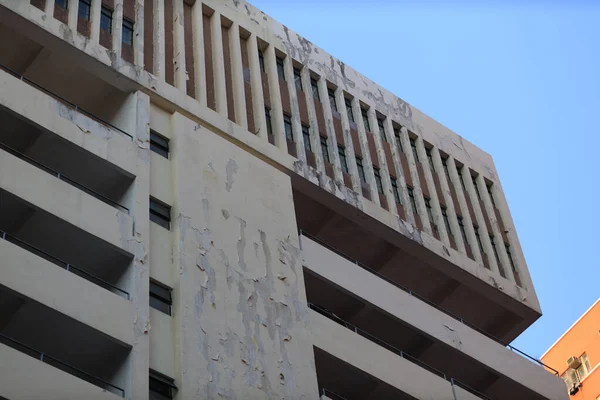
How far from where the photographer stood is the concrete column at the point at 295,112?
34.6 metres

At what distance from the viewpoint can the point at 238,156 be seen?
31.7 metres

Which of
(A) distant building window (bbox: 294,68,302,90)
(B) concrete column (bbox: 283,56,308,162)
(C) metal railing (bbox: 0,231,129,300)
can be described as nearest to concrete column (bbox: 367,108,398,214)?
(B) concrete column (bbox: 283,56,308,162)

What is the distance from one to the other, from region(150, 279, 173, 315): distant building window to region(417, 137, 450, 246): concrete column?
13039 mm

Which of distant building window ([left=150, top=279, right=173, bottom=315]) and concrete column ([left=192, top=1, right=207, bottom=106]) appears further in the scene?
concrete column ([left=192, top=1, right=207, bottom=106])

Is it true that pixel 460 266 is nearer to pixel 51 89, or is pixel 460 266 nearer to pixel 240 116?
pixel 240 116

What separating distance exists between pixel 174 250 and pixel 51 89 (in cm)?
729

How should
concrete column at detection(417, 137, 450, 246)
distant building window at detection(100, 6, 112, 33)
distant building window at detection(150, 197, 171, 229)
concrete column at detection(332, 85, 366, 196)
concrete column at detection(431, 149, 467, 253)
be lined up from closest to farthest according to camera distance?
distant building window at detection(150, 197, 171, 229)
distant building window at detection(100, 6, 112, 33)
concrete column at detection(332, 85, 366, 196)
concrete column at detection(417, 137, 450, 246)
concrete column at detection(431, 149, 467, 253)

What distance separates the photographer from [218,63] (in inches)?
1353

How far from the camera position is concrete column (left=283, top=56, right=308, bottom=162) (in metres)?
34.6

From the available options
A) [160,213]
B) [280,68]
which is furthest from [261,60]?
[160,213]

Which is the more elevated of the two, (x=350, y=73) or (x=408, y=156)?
(x=350, y=73)


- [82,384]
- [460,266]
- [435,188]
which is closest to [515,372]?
[460,266]

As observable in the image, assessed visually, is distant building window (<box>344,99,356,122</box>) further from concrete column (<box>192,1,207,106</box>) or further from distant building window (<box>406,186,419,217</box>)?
concrete column (<box>192,1,207,106</box>)

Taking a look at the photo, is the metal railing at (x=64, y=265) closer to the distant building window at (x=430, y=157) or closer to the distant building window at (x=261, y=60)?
the distant building window at (x=261, y=60)
